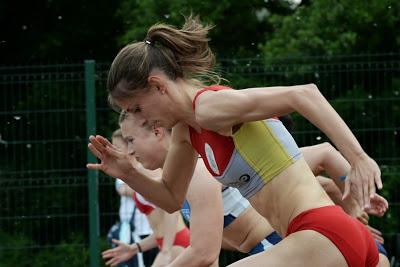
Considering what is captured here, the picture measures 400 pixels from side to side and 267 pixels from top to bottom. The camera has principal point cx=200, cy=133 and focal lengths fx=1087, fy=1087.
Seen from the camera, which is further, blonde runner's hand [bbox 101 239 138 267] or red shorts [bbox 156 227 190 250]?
red shorts [bbox 156 227 190 250]

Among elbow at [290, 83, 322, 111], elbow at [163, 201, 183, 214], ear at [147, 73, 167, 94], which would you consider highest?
ear at [147, 73, 167, 94]

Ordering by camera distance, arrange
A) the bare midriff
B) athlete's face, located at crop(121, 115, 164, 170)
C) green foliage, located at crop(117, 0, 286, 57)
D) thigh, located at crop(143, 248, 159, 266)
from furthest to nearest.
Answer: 1. green foliage, located at crop(117, 0, 286, 57)
2. thigh, located at crop(143, 248, 159, 266)
3. athlete's face, located at crop(121, 115, 164, 170)
4. the bare midriff

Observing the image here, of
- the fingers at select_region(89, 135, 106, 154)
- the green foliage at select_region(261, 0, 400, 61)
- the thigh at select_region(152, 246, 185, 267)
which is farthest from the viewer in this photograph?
the green foliage at select_region(261, 0, 400, 61)

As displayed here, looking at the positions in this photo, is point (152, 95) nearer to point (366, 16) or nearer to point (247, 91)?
point (247, 91)

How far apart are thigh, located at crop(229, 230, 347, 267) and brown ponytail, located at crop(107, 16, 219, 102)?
31.2 inches

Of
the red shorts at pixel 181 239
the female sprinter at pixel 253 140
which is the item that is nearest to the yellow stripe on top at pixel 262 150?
the female sprinter at pixel 253 140

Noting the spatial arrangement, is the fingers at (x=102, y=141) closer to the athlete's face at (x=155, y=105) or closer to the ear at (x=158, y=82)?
the athlete's face at (x=155, y=105)

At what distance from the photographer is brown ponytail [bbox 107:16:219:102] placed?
4066 millimetres

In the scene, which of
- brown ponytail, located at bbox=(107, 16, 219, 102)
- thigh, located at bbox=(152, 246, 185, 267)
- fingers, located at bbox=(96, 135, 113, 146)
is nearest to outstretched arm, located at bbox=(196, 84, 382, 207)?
brown ponytail, located at bbox=(107, 16, 219, 102)

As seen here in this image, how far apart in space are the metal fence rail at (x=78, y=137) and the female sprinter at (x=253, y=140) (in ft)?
14.8

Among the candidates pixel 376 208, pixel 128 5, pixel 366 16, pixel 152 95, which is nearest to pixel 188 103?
pixel 152 95

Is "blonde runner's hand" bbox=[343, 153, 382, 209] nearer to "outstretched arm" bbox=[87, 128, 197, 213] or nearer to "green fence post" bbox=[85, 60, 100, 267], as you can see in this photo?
"outstretched arm" bbox=[87, 128, 197, 213]

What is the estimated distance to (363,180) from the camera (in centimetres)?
344

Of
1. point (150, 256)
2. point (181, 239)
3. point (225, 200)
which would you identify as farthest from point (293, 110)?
point (150, 256)
